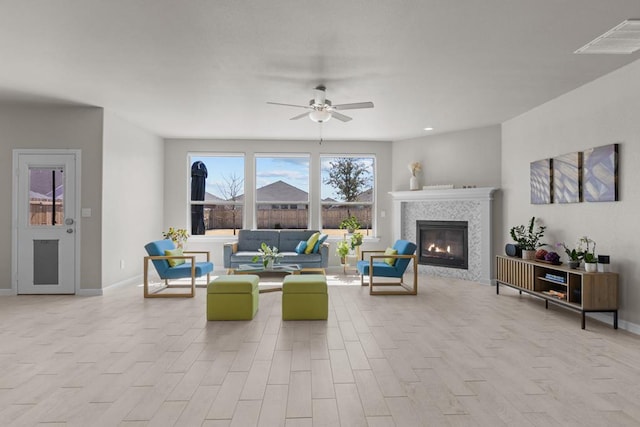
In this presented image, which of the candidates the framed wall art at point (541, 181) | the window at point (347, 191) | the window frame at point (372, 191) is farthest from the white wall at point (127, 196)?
the framed wall art at point (541, 181)

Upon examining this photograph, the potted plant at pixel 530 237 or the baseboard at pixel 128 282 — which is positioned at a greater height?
the potted plant at pixel 530 237

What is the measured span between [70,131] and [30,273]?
2238mm

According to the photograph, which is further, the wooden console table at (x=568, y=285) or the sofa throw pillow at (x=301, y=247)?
the sofa throw pillow at (x=301, y=247)

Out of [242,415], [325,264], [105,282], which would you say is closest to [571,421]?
[242,415]

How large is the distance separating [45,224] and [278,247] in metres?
4.04

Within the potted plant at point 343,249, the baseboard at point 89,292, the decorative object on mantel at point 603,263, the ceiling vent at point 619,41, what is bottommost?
the baseboard at point 89,292

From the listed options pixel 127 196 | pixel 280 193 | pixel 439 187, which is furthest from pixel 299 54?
pixel 280 193

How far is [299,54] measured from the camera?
4074mm

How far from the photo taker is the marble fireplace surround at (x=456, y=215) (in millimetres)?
7230

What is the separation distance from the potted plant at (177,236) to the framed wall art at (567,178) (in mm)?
6615

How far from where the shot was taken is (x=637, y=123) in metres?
4.28

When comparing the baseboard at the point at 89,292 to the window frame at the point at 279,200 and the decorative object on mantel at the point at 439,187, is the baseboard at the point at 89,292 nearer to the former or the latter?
the window frame at the point at 279,200

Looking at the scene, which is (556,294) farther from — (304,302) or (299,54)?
(299,54)

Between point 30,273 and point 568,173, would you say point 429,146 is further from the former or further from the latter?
point 30,273
